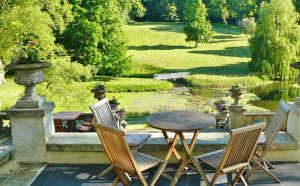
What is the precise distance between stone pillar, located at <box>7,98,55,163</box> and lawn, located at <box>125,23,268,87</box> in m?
28.0

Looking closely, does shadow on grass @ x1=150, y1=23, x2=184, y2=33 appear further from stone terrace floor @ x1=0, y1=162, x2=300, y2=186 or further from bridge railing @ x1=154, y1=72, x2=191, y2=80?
stone terrace floor @ x1=0, y1=162, x2=300, y2=186

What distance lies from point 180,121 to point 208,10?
209 feet

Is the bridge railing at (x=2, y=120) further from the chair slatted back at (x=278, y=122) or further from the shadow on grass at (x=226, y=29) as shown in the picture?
the shadow on grass at (x=226, y=29)

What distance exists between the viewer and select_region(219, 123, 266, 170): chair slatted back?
321 centimetres

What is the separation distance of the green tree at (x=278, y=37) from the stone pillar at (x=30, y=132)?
27.8m

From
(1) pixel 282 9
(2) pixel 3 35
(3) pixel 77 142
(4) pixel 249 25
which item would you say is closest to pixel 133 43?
(4) pixel 249 25

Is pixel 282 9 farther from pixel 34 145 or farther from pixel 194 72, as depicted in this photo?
pixel 34 145

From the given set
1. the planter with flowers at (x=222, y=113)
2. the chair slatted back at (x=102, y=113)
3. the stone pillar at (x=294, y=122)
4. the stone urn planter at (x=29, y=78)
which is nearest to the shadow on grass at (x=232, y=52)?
A: the planter with flowers at (x=222, y=113)

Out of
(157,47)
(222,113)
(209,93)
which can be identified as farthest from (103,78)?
(222,113)

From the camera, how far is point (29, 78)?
4371 mm

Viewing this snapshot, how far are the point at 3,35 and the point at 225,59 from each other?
101 feet

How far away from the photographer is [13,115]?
4.41 meters

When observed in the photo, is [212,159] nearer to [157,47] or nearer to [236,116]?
[236,116]

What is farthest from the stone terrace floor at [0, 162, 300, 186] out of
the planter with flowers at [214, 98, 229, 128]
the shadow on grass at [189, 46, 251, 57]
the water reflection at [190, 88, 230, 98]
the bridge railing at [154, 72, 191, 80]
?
the shadow on grass at [189, 46, 251, 57]
